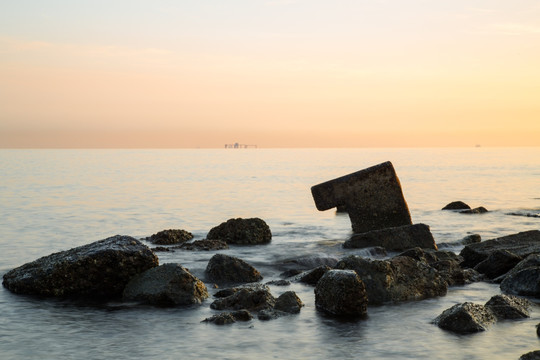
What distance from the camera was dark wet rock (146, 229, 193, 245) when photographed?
1683cm

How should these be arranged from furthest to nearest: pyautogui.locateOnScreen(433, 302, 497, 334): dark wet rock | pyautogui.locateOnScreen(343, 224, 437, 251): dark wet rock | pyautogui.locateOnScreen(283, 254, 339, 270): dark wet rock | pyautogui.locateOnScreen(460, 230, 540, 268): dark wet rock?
pyautogui.locateOnScreen(343, 224, 437, 251): dark wet rock → pyautogui.locateOnScreen(283, 254, 339, 270): dark wet rock → pyautogui.locateOnScreen(460, 230, 540, 268): dark wet rock → pyautogui.locateOnScreen(433, 302, 497, 334): dark wet rock

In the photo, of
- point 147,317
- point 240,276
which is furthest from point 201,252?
point 147,317

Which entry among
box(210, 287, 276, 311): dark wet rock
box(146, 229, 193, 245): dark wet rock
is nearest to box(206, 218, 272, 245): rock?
box(146, 229, 193, 245): dark wet rock

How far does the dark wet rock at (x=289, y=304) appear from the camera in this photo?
9.10 meters

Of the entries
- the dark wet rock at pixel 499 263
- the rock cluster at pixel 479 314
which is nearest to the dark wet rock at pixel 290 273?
the dark wet rock at pixel 499 263

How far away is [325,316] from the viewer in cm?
898

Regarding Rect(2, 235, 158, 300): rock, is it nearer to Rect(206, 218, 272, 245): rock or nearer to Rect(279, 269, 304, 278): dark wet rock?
Rect(279, 269, 304, 278): dark wet rock

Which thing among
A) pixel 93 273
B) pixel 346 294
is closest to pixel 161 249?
pixel 93 273

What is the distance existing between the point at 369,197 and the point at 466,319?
25.6ft

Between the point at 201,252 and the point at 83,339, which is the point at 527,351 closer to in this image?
the point at 83,339

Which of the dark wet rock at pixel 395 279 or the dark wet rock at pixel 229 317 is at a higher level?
the dark wet rock at pixel 395 279

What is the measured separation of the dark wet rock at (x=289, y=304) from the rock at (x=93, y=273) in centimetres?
258

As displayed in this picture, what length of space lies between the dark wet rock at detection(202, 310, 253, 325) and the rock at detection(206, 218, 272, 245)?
7.78 m

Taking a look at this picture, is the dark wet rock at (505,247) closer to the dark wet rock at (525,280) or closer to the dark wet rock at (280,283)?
the dark wet rock at (525,280)
